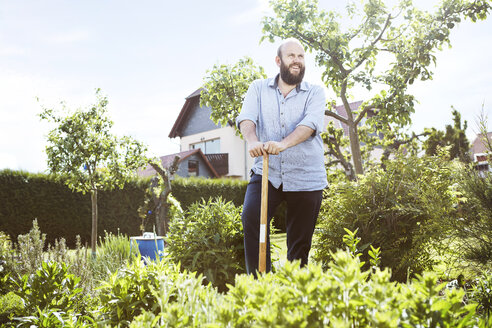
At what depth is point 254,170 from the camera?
3.03 metres

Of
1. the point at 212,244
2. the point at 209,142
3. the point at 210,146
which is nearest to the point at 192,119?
the point at 209,142

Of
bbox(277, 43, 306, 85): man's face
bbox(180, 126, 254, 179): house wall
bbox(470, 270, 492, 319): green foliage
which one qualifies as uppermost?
bbox(180, 126, 254, 179): house wall

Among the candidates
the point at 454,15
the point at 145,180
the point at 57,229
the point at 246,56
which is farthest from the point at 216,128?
the point at 454,15

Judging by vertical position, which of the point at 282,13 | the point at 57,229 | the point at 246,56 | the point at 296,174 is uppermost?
the point at 282,13

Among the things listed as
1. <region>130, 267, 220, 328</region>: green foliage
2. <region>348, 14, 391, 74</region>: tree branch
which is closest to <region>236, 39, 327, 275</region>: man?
<region>130, 267, 220, 328</region>: green foliage

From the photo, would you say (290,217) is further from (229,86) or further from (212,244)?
(229,86)

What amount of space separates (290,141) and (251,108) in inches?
21.1

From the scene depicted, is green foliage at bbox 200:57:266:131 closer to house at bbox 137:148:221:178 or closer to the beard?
the beard

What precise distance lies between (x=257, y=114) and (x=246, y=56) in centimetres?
545

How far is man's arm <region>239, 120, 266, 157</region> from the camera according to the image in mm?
2636

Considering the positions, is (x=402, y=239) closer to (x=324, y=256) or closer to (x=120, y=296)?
(x=324, y=256)

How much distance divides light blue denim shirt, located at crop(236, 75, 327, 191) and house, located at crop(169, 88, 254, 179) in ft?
64.7

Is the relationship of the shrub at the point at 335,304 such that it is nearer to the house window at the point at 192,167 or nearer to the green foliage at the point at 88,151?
the green foliage at the point at 88,151

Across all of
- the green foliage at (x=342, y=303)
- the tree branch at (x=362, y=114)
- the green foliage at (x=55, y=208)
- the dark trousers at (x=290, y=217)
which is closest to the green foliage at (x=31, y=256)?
the dark trousers at (x=290, y=217)
